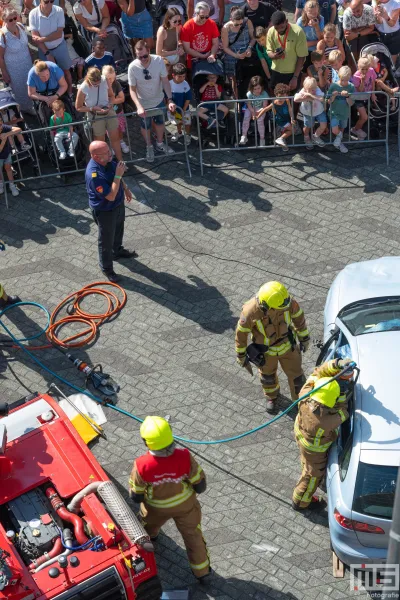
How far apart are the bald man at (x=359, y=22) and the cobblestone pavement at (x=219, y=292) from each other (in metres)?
1.96

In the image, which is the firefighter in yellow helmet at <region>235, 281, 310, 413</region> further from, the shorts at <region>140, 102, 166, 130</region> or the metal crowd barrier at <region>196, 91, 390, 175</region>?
the shorts at <region>140, 102, 166, 130</region>

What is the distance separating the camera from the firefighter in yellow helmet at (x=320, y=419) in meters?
8.24

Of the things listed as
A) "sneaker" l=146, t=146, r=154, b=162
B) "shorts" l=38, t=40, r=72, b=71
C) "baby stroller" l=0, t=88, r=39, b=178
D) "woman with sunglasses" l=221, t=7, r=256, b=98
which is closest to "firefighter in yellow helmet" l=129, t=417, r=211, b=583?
"sneaker" l=146, t=146, r=154, b=162

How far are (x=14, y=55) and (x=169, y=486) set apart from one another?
8.27 metres

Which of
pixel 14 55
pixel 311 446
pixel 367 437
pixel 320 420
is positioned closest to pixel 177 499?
pixel 311 446

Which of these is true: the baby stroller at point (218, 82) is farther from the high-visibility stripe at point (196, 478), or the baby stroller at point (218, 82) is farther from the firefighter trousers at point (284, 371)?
the high-visibility stripe at point (196, 478)

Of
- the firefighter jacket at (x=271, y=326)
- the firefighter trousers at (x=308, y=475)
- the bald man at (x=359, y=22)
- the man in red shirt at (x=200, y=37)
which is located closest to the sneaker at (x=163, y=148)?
the man in red shirt at (x=200, y=37)

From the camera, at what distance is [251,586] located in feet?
28.0

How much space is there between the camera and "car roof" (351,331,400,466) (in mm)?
7875

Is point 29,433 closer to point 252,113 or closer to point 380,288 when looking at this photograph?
point 380,288

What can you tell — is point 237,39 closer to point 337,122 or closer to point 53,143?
point 337,122

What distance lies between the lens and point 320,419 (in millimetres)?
8281

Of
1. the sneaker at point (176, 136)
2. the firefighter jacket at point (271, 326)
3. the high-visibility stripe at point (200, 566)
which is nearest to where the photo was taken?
the high-visibility stripe at point (200, 566)

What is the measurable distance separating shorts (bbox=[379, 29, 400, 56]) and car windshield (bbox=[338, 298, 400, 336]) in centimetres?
644
